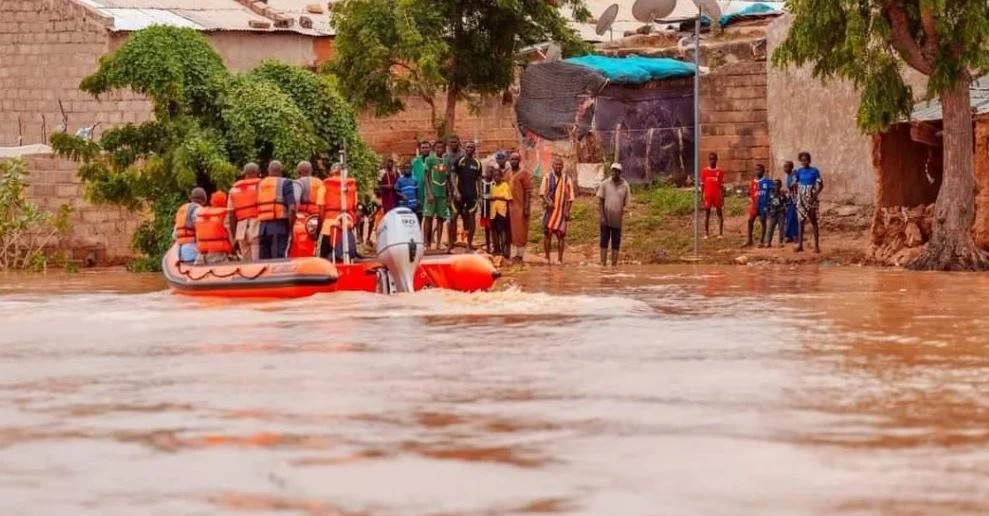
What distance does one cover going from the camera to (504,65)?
110 ft

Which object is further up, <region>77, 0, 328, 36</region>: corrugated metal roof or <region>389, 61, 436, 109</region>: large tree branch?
<region>77, 0, 328, 36</region>: corrugated metal roof

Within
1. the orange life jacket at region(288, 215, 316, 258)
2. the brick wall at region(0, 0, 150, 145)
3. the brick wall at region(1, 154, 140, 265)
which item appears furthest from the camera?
the brick wall at region(0, 0, 150, 145)

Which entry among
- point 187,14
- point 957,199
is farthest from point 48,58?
point 957,199

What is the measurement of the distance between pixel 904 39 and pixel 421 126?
15374 millimetres

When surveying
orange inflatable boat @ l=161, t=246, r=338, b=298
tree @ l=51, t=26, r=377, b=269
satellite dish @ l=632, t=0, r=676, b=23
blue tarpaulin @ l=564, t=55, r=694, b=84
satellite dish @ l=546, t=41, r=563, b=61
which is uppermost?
satellite dish @ l=632, t=0, r=676, b=23

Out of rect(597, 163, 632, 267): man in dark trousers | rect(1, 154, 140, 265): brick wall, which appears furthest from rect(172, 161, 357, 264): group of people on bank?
rect(1, 154, 140, 265): brick wall

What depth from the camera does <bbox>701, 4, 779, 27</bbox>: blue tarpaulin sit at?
33.4 metres

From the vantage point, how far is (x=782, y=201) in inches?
983

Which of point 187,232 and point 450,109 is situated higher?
point 450,109

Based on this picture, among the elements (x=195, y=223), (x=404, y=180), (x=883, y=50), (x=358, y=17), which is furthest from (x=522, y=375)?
(x=358, y=17)

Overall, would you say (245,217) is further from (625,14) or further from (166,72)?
(625,14)

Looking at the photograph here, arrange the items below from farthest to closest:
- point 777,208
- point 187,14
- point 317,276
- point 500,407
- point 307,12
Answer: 1. point 307,12
2. point 187,14
3. point 777,208
4. point 317,276
5. point 500,407

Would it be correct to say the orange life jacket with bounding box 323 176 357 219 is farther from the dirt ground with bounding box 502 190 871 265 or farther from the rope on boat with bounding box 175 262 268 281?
the dirt ground with bounding box 502 190 871 265

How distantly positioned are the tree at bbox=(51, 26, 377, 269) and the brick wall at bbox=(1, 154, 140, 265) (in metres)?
2.94
